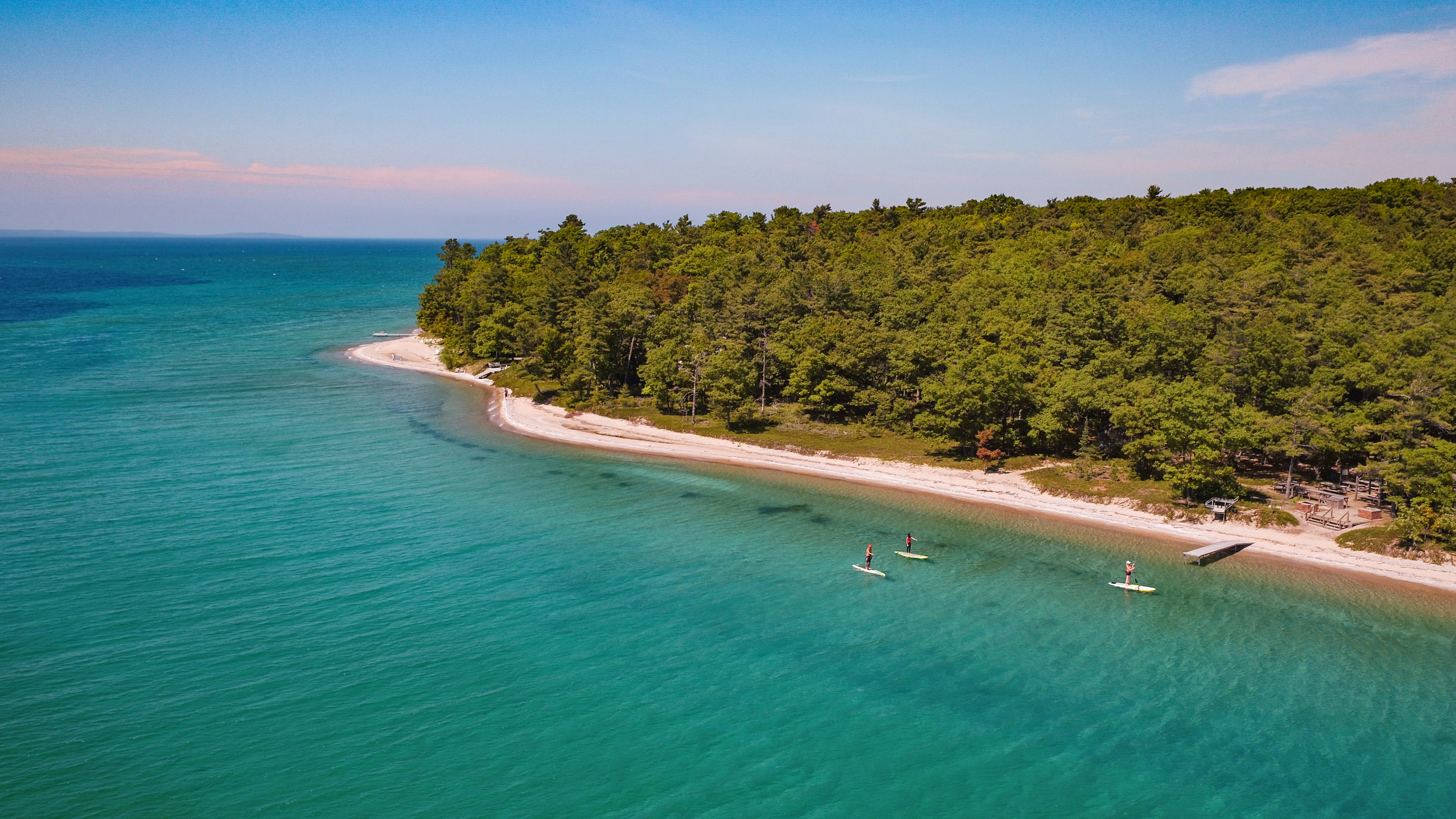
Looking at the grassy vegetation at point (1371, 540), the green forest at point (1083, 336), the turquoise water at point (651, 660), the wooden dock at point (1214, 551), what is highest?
the green forest at point (1083, 336)

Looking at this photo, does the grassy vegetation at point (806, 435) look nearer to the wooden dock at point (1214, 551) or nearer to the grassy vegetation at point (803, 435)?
the grassy vegetation at point (803, 435)

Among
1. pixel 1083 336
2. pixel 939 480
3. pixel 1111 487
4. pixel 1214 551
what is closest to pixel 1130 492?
pixel 1111 487

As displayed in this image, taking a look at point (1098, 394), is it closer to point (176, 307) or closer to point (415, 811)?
point (415, 811)

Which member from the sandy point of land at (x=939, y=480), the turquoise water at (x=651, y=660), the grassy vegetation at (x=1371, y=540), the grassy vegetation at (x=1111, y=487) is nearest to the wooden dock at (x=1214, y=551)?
the sandy point of land at (x=939, y=480)

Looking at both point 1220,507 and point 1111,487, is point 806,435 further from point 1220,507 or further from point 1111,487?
point 1220,507

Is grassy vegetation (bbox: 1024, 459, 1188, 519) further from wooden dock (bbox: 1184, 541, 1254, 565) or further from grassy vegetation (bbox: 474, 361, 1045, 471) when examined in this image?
wooden dock (bbox: 1184, 541, 1254, 565)

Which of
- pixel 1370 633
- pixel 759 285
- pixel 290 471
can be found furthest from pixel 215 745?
pixel 759 285
